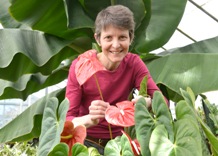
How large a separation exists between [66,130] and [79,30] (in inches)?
59.9

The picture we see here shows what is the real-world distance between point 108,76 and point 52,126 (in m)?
0.34

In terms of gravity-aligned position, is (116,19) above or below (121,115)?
above

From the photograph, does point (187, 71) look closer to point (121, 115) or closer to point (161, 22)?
point (161, 22)

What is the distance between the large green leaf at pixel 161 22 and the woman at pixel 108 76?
117 centimetres

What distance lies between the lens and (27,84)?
263 centimetres

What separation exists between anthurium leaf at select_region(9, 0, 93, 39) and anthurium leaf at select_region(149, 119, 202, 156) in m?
1.47

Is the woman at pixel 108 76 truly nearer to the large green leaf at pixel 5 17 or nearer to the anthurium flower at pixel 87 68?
the anthurium flower at pixel 87 68

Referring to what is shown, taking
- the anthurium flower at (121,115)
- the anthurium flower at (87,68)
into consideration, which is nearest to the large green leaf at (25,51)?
the anthurium flower at (87,68)

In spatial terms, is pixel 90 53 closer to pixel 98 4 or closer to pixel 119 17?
pixel 119 17

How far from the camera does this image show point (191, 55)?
2.06m

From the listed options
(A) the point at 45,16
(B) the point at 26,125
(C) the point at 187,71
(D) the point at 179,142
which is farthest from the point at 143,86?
(B) the point at 26,125

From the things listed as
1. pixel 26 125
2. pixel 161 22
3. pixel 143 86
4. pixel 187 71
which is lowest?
pixel 26 125

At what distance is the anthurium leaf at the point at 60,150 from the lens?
892mm

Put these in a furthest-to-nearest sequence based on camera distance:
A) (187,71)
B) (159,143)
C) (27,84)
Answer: (27,84)
(187,71)
(159,143)
